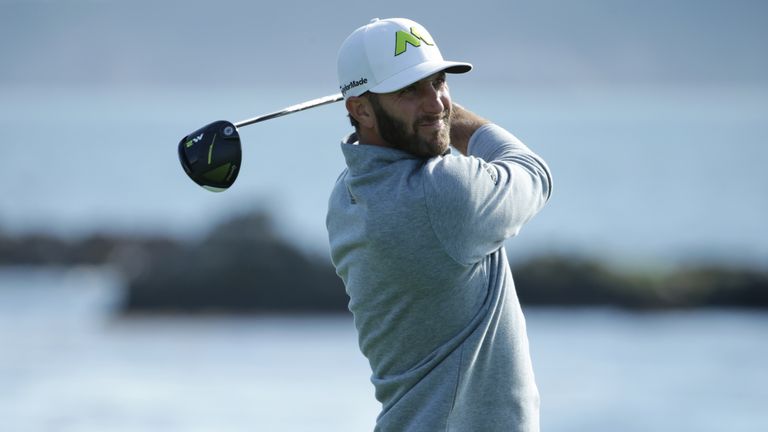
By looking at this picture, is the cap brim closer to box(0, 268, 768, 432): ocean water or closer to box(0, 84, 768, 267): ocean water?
box(0, 268, 768, 432): ocean water

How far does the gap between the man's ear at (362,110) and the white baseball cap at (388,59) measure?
0.02 meters

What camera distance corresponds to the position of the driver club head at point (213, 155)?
322cm

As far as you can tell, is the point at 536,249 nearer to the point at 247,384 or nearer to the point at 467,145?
the point at 247,384

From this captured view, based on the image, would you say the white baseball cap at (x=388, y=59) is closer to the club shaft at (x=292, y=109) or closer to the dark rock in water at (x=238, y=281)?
the club shaft at (x=292, y=109)

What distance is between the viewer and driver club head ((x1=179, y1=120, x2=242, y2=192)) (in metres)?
3.22

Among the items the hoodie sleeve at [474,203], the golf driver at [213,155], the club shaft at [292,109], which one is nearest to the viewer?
the hoodie sleeve at [474,203]

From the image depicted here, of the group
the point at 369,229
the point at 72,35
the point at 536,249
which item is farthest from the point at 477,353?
the point at 72,35

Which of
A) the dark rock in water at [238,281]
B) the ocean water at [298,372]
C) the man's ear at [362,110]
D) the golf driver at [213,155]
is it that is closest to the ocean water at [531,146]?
the dark rock in water at [238,281]

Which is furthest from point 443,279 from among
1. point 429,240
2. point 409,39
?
point 409,39

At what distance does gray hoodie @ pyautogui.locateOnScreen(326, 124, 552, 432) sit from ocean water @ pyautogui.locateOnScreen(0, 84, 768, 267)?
45.0ft

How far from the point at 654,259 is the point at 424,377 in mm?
15823

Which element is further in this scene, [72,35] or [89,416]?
[72,35]

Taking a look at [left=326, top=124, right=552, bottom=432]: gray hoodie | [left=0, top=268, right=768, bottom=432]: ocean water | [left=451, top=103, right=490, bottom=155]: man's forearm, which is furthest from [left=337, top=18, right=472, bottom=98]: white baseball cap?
[left=0, top=268, right=768, bottom=432]: ocean water

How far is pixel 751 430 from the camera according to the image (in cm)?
945
